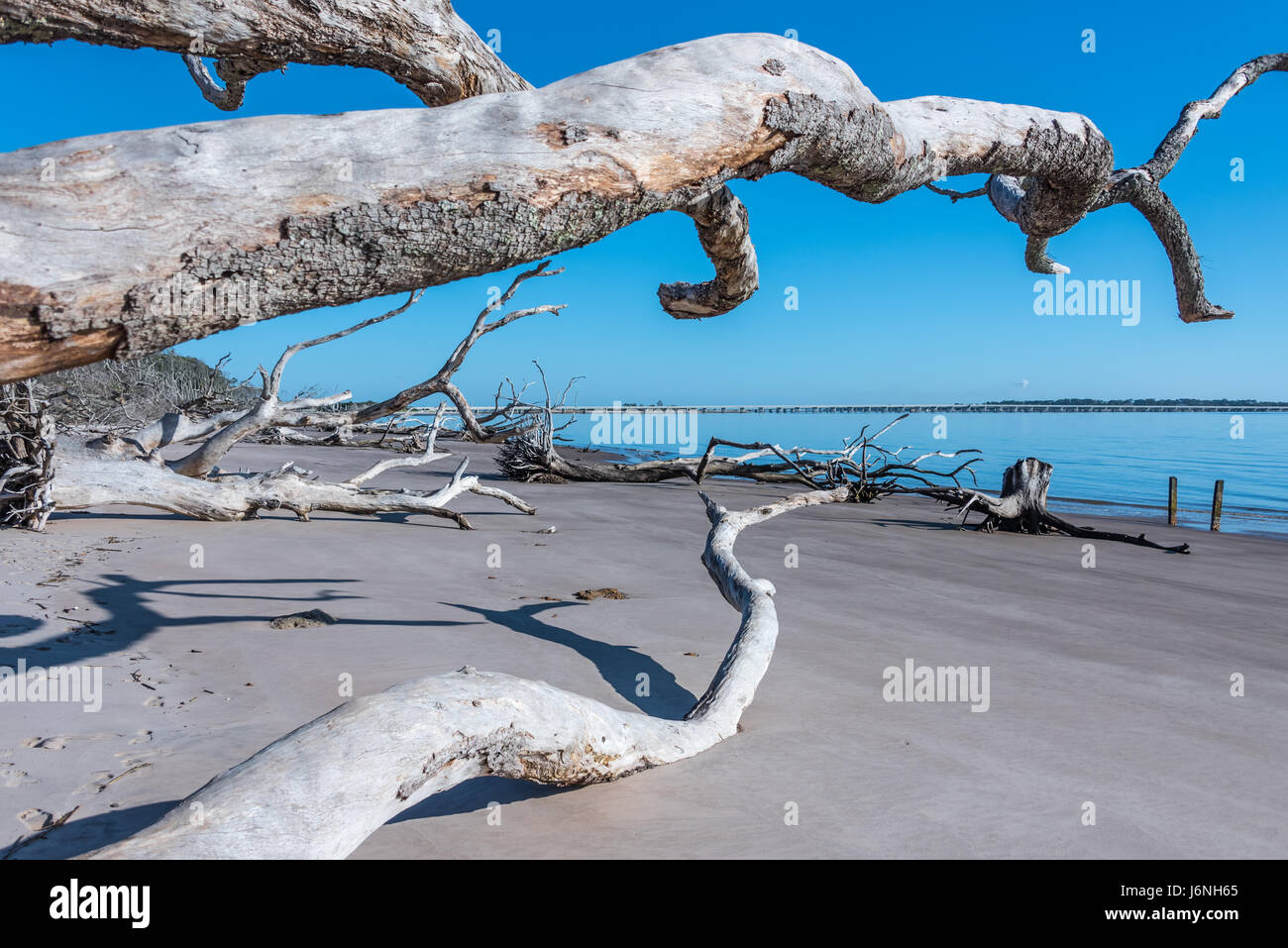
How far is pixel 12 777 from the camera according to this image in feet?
8.43

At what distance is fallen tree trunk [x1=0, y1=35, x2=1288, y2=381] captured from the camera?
1253 millimetres

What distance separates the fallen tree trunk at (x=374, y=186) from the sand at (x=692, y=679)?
1.59m

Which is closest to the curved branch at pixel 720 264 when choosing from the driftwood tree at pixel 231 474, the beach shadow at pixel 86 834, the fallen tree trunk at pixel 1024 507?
the beach shadow at pixel 86 834

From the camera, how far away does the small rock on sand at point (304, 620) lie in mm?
4543

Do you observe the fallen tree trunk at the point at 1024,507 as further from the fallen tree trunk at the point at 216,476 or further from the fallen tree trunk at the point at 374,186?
the fallen tree trunk at the point at 374,186

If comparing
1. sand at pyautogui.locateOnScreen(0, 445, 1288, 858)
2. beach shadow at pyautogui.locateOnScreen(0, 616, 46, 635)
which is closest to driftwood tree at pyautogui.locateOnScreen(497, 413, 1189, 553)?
sand at pyautogui.locateOnScreen(0, 445, 1288, 858)

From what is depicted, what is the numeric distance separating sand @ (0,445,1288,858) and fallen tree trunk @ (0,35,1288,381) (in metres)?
1.59

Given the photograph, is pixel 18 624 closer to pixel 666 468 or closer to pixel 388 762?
pixel 388 762

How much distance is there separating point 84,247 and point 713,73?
1.25 metres

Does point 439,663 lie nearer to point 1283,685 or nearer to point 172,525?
point 1283,685

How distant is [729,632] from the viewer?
4.73m

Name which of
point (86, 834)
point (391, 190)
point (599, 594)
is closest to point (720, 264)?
point (391, 190)

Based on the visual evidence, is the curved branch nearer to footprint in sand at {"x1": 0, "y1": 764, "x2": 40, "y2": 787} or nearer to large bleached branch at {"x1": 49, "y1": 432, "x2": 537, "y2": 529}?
footprint in sand at {"x1": 0, "y1": 764, "x2": 40, "y2": 787}
